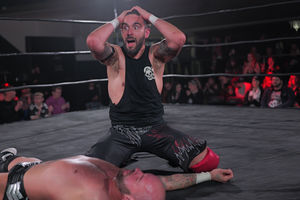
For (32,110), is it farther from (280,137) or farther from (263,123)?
(280,137)

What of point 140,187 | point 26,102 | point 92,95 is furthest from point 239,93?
point 140,187

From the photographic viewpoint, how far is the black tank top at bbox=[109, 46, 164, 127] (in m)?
1.82

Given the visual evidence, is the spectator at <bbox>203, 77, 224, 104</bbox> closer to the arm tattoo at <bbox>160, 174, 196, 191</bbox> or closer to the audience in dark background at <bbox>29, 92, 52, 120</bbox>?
the audience in dark background at <bbox>29, 92, 52, 120</bbox>

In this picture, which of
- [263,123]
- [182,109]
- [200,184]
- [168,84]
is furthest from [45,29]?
[200,184]

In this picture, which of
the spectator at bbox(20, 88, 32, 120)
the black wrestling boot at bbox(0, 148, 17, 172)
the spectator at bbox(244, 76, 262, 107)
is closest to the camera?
the black wrestling boot at bbox(0, 148, 17, 172)

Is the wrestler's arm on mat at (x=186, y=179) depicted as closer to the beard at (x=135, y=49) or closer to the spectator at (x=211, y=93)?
the beard at (x=135, y=49)

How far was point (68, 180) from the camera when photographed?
117 centimetres

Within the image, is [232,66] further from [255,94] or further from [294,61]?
[255,94]

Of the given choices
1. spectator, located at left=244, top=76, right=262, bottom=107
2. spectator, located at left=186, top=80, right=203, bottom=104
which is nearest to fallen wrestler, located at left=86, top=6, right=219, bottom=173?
spectator, located at left=244, top=76, right=262, bottom=107

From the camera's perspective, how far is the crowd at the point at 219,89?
3.84 m

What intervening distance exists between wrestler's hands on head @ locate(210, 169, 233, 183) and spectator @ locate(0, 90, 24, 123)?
2.73 m

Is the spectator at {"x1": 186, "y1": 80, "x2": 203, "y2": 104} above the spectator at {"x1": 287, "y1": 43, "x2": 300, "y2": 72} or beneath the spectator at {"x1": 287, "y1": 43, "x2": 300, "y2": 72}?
beneath

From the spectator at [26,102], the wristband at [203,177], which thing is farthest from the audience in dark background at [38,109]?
the wristband at [203,177]

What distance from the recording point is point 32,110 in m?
4.01
